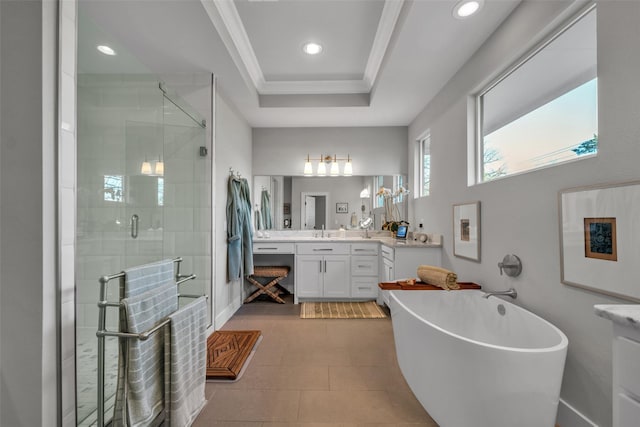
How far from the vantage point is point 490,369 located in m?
1.11

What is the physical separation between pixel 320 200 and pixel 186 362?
3.00m

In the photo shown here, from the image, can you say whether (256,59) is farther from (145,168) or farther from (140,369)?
(140,369)

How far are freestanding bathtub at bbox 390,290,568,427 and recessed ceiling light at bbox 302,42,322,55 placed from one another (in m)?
2.31

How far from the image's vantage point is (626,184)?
1134 mm

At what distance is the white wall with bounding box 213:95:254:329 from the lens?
2736mm

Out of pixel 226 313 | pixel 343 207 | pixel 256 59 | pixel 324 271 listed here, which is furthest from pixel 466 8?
pixel 226 313

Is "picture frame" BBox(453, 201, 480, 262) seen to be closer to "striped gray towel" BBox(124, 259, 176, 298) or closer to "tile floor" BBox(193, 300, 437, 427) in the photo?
"tile floor" BBox(193, 300, 437, 427)

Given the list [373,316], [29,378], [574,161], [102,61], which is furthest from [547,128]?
[29,378]

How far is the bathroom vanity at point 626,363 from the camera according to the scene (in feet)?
1.94

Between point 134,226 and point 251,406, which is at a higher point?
point 134,226

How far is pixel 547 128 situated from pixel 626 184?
66cm

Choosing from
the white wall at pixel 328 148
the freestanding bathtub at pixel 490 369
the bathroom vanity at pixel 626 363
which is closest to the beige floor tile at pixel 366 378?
the freestanding bathtub at pixel 490 369

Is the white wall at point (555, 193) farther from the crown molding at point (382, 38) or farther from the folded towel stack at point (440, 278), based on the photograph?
the crown molding at point (382, 38)

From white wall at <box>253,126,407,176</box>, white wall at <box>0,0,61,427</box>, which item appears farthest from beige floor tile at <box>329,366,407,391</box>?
white wall at <box>253,126,407,176</box>
